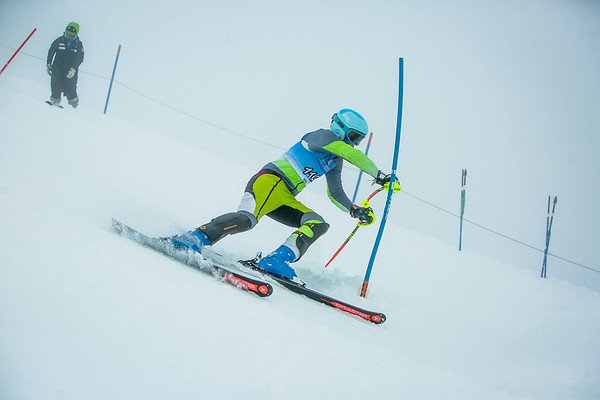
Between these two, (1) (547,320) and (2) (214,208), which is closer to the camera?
(1) (547,320)

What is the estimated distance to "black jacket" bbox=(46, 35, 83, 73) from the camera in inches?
340

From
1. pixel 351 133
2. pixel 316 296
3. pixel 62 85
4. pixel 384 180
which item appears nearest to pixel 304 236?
pixel 316 296

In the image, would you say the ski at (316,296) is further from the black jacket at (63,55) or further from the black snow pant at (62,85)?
the black jacket at (63,55)

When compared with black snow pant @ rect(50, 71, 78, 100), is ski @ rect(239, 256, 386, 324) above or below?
below

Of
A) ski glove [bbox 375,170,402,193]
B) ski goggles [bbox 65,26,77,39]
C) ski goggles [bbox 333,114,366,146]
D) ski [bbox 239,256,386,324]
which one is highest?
ski goggles [bbox 65,26,77,39]

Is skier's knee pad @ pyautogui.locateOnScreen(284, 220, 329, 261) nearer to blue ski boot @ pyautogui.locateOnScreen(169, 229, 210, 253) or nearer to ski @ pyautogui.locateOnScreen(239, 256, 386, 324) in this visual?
ski @ pyautogui.locateOnScreen(239, 256, 386, 324)

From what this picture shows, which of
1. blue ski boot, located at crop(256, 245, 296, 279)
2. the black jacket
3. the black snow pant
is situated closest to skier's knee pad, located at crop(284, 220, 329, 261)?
blue ski boot, located at crop(256, 245, 296, 279)

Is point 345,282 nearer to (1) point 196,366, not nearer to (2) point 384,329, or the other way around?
(2) point 384,329

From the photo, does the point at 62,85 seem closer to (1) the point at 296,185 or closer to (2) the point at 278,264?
(1) the point at 296,185

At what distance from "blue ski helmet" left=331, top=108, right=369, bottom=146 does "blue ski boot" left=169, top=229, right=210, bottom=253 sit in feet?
4.71

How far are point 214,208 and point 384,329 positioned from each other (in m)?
3.39

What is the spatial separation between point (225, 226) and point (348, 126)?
4.41ft

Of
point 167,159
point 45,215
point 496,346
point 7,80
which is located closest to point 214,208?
point 167,159

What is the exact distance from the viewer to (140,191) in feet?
16.8
